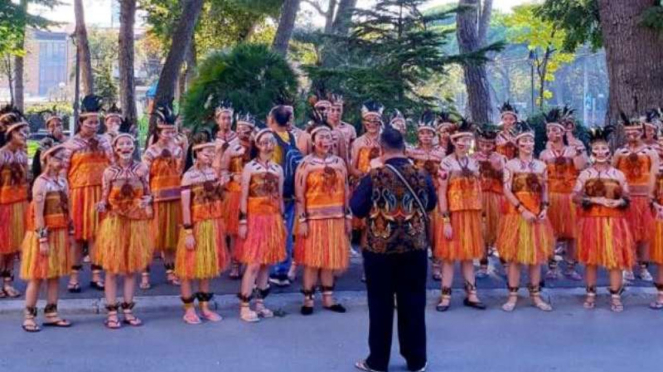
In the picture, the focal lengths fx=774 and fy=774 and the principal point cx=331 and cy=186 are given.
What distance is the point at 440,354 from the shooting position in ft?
21.1

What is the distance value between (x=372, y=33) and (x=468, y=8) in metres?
2.06

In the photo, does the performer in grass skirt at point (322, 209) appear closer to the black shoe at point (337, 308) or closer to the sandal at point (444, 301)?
the black shoe at point (337, 308)

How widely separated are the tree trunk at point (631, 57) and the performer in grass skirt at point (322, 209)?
611 centimetres

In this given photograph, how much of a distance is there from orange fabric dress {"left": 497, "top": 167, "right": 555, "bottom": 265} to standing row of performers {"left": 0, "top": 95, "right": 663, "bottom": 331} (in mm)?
14

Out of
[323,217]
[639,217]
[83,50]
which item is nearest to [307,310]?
[323,217]

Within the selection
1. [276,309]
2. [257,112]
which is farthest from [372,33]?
[276,309]

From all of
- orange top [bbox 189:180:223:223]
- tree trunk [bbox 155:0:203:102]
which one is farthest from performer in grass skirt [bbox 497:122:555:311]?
tree trunk [bbox 155:0:203:102]

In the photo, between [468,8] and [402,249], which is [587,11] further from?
[402,249]

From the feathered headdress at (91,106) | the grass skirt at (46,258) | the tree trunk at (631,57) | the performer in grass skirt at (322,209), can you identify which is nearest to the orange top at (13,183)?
the feathered headdress at (91,106)

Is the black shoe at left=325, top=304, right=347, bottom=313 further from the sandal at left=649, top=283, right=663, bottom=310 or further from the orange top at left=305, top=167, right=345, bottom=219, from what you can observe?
the sandal at left=649, top=283, right=663, bottom=310

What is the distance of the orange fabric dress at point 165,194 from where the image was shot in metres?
8.41

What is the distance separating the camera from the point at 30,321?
7.00 meters

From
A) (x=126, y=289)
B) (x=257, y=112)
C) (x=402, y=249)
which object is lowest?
(x=126, y=289)

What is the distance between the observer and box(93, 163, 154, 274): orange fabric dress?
275 inches
